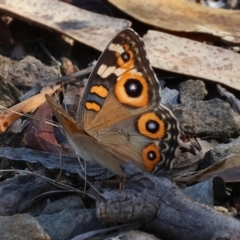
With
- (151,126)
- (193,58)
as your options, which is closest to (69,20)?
(193,58)

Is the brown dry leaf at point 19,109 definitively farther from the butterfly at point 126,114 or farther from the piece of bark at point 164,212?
the piece of bark at point 164,212

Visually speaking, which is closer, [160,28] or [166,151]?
[166,151]

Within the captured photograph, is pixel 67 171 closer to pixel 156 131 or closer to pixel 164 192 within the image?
pixel 156 131

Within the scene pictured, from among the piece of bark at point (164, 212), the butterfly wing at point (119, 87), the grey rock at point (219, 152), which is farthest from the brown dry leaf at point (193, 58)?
the piece of bark at point (164, 212)

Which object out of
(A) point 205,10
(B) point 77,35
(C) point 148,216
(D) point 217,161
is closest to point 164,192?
(C) point 148,216

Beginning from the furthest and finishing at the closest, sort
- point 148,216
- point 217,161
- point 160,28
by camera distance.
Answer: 1. point 160,28
2. point 217,161
3. point 148,216

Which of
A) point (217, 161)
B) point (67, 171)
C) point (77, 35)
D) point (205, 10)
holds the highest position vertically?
point (205, 10)
